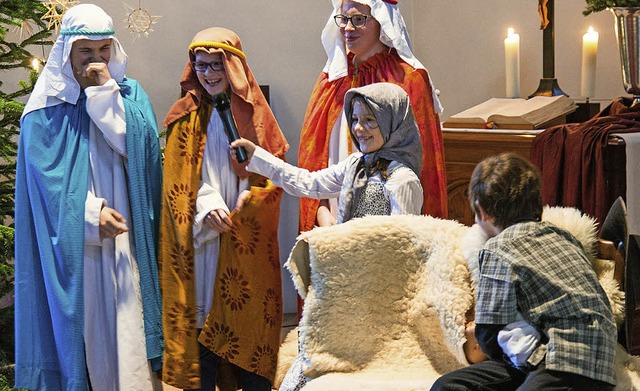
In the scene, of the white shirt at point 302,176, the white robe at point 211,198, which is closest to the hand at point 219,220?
the white robe at point 211,198

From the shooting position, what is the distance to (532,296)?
9.21 ft

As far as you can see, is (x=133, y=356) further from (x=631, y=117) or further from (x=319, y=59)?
(x=319, y=59)

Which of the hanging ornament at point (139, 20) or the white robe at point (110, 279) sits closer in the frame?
the white robe at point (110, 279)

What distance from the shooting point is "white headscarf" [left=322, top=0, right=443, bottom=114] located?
3.79 meters

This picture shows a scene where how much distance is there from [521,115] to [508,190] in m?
1.87

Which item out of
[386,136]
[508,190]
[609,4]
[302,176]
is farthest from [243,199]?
[609,4]

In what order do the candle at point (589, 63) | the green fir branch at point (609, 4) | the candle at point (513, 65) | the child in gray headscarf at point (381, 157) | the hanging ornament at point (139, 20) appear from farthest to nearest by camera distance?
the hanging ornament at point (139, 20) → the candle at point (513, 65) → the candle at point (589, 63) → the green fir branch at point (609, 4) → the child in gray headscarf at point (381, 157)

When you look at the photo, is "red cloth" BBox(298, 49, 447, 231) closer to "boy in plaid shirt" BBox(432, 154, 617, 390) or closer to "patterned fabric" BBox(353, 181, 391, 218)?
"patterned fabric" BBox(353, 181, 391, 218)

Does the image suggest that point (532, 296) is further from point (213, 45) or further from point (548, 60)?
point (548, 60)

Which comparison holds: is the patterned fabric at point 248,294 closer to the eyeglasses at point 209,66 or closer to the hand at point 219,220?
the hand at point 219,220

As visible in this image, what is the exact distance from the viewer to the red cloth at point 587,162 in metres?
4.15

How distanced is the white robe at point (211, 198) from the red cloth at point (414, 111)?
0.33 metres

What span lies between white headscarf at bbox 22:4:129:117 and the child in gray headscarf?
0.92m

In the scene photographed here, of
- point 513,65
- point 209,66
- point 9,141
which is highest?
point 209,66
